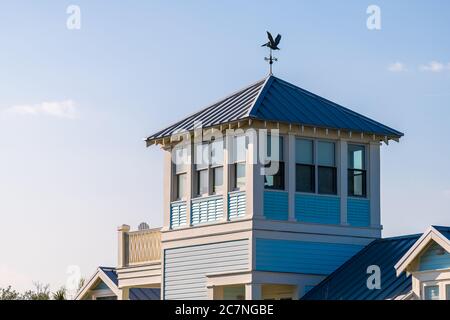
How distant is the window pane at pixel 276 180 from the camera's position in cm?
3156

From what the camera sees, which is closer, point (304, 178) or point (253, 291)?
point (253, 291)

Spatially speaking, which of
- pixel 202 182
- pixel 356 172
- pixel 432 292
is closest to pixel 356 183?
pixel 356 172

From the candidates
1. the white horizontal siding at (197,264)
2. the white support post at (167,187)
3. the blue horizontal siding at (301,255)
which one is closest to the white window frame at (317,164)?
the blue horizontal siding at (301,255)

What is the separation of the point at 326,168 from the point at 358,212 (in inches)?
62.5

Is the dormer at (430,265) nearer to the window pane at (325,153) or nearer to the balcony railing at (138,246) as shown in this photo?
the window pane at (325,153)

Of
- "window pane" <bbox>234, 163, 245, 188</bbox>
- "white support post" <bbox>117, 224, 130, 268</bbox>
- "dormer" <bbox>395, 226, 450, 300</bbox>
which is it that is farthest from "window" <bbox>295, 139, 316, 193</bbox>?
"white support post" <bbox>117, 224, 130, 268</bbox>

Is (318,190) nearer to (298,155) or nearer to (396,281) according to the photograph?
(298,155)

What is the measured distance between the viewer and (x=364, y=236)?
3291 cm

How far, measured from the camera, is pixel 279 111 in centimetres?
3203

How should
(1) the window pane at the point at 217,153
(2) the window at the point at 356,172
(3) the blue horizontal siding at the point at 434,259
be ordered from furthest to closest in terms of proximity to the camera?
(2) the window at the point at 356,172 → (1) the window pane at the point at 217,153 → (3) the blue horizontal siding at the point at 434,259

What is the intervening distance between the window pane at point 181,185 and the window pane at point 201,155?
2.67ft

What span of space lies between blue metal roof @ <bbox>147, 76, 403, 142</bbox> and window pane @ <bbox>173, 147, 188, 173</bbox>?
548 millimetres

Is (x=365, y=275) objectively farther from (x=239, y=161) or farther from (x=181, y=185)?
(x=181, y=185)

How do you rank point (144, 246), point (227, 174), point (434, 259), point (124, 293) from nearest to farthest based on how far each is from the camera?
point (434, 259) → point (227, 174) → point (144, 246) → point (124, 293)
